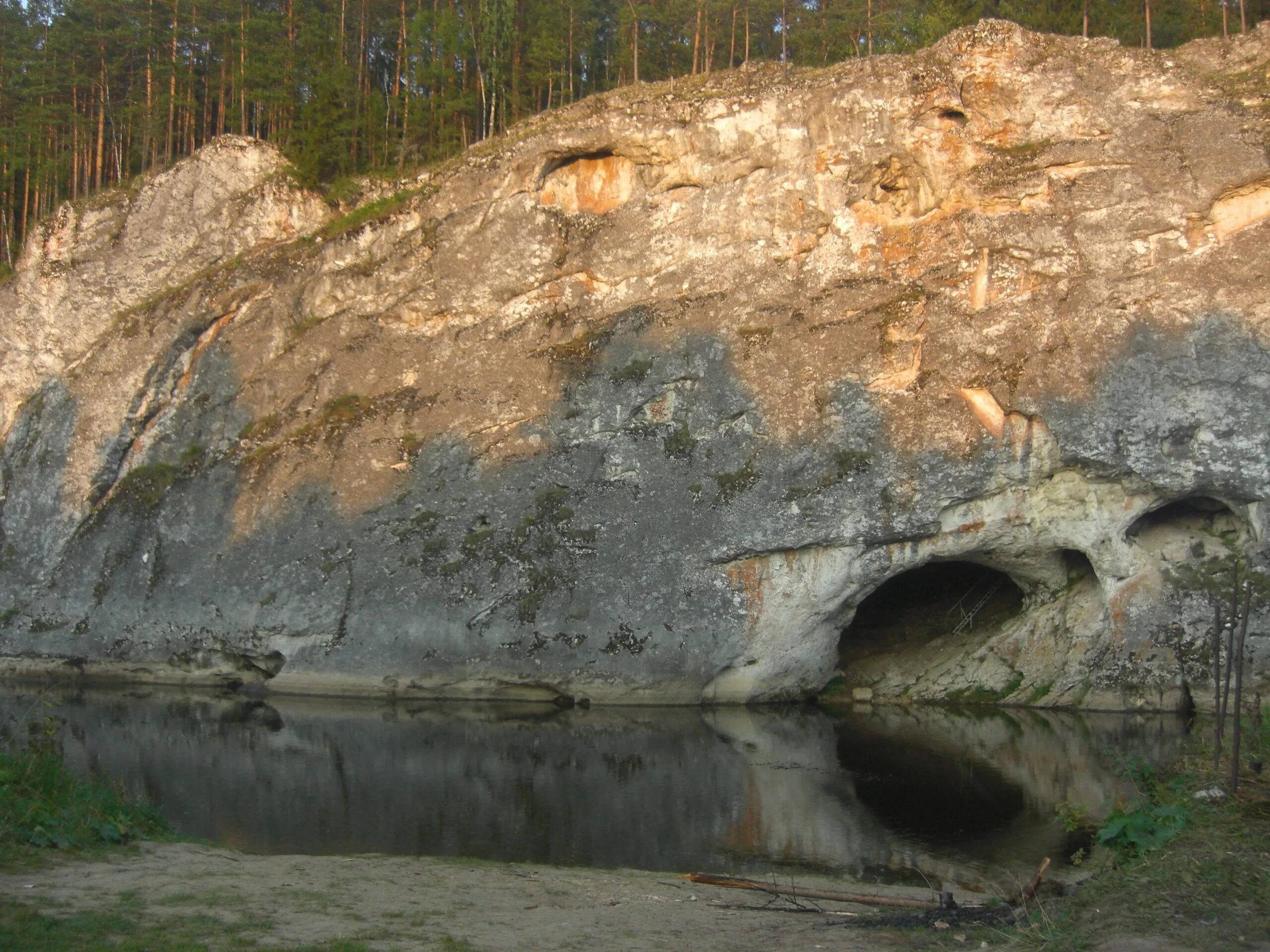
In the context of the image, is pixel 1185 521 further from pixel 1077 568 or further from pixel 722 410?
pixel 722 410

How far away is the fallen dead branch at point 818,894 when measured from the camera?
915cm


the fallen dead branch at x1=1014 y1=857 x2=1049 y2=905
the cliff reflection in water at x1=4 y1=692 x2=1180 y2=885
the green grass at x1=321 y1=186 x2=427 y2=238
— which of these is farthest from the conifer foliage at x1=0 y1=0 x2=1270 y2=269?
the fallen dead branch at x1=1014 y1=857 x2=1049 y2=905

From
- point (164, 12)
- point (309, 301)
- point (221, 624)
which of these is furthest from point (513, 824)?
point (164, 12)

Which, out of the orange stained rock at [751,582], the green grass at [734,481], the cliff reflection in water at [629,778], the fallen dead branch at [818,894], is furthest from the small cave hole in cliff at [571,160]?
the fallen dead branch at [818,894]

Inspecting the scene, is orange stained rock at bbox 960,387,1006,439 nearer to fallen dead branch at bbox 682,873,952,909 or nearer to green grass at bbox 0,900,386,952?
fallen dead branch at bbox 682,873,952,909

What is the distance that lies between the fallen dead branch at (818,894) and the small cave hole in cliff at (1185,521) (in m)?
13.6

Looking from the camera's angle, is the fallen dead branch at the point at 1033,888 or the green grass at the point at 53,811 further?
the green grass at the point at 53,811

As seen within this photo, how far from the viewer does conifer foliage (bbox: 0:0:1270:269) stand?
100 ft

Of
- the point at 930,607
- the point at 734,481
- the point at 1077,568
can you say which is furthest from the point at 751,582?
the point at 1077,568

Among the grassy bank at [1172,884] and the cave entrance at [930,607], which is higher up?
the cave entrance at [930,607]

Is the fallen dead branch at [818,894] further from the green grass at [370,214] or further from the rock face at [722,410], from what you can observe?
the green grass at [370,214]

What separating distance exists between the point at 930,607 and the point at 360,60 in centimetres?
2236

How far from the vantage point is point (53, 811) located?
966 centimetres

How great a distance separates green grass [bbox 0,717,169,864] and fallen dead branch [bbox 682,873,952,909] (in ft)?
16.7
